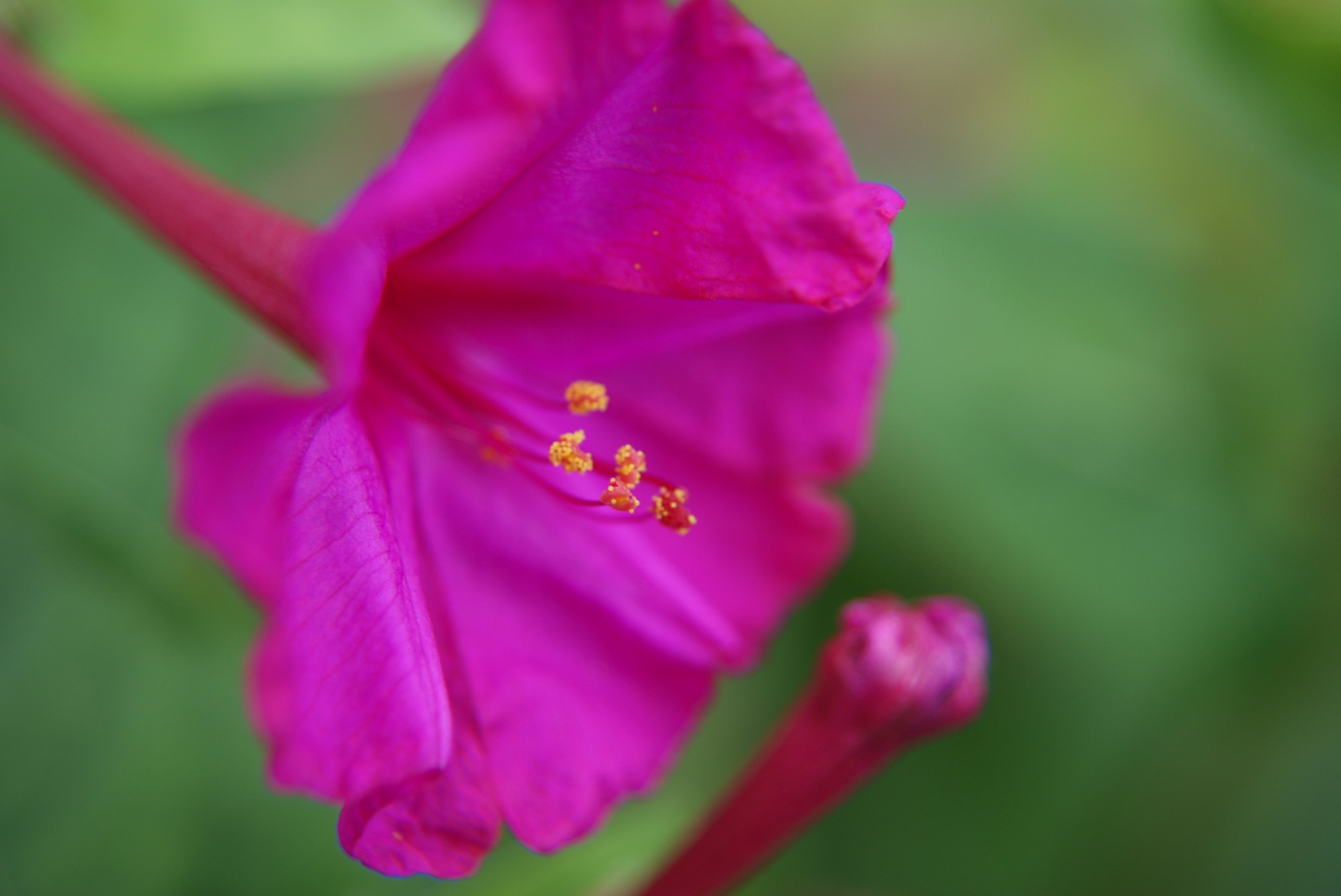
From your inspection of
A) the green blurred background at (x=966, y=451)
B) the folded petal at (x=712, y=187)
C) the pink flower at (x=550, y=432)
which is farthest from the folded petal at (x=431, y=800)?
the green blurred background at (x=966, y=451)

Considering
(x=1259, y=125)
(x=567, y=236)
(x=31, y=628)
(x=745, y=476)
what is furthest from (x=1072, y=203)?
(x=31, y=628)

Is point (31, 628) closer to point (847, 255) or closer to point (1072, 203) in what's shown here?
point (847, 255)

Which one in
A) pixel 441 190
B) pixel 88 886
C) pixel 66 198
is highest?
pixel 441 190

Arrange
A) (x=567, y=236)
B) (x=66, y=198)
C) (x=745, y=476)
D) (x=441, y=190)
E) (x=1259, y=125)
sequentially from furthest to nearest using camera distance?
1. (x=1259, y=125)
2. (x=66, y=198)
3. (x=745, y=476)
4. (x=567, y=236)
5. (x=441, y=190)

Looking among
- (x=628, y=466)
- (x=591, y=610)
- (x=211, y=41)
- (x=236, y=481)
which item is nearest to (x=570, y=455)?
(x=628, y=466)

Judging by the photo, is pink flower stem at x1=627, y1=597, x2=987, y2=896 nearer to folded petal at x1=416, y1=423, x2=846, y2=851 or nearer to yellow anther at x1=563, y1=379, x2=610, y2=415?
folded petal at x1=416, y1=423, x2=846, y2=851

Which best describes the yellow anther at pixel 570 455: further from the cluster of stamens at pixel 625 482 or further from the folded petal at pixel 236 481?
the folded petal at pixel 236 481

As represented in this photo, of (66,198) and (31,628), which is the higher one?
(66,198)
